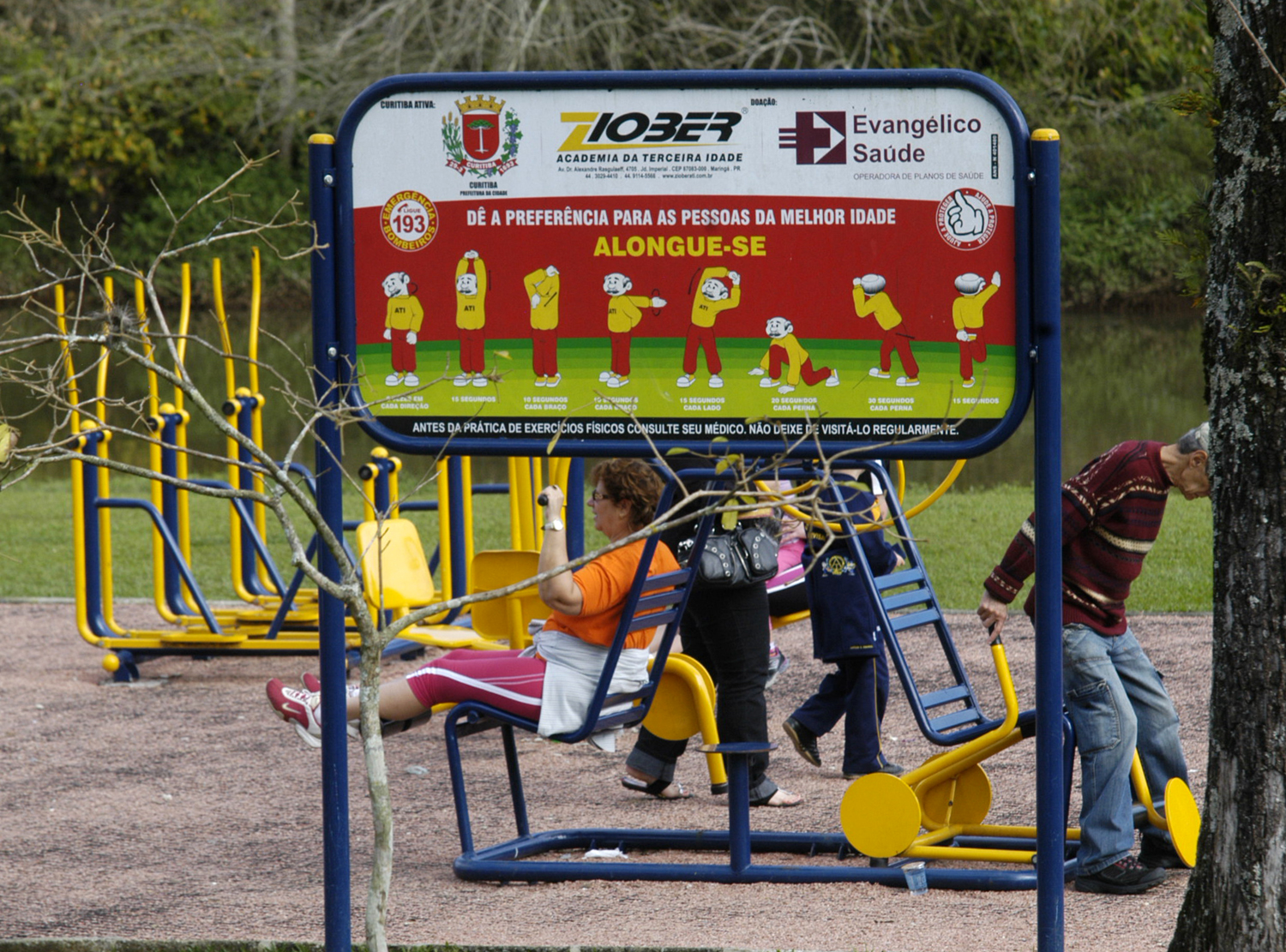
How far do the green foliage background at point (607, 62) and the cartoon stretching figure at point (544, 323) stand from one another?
13.7 m

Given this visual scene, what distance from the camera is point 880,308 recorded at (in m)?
3.62

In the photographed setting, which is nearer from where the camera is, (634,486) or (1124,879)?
(1124,879)

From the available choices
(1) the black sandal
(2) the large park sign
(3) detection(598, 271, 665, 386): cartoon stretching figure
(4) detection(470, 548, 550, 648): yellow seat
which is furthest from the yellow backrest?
(3) detection(598, 271, 665, 386): cartoon stretching figure

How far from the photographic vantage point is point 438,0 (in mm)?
20375

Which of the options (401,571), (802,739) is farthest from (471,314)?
(401,571)

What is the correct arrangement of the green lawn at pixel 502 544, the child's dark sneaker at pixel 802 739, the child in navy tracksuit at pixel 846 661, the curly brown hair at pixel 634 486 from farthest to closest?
the green lawn at pixel 502 544
the child's dark sneaker at pixel 802 739
the child in navy tracksuit at pixel 846 661
the curly brown hair at pixel 634 486

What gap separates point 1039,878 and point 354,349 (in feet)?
6.36

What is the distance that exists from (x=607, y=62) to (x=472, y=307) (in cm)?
1647

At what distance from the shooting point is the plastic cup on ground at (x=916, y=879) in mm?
4457

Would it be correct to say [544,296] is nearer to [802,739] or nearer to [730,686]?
[730,686]

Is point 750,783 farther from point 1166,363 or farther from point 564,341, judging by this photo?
point 1166,363

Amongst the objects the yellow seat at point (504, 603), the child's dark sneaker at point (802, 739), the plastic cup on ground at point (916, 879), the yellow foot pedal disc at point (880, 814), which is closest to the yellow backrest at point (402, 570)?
the yellow seat at point (504, 603)

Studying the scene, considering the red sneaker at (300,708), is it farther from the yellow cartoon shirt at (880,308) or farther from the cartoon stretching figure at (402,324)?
the yellow cartoon shirt at (880,308)

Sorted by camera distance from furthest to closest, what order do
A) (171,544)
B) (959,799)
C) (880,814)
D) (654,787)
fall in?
(171,544), (654,787), (959,799), (880,814)
